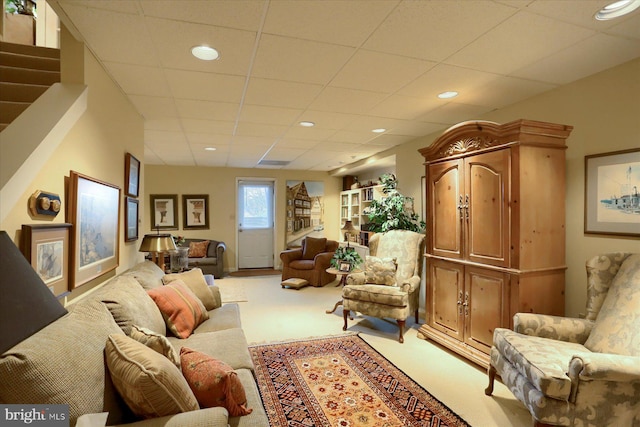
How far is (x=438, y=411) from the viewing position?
82.8 inches

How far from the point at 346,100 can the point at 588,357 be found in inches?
101

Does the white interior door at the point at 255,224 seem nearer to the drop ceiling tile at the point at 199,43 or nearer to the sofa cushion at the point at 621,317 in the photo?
the drop ceiling tile at the point at 199,43

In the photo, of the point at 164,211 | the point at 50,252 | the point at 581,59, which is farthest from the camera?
the point at 164,211

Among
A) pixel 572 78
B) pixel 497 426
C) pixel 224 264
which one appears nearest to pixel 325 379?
pixel 497 426

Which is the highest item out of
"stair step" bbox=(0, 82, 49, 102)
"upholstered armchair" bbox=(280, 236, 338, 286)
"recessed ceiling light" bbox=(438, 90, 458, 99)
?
"recessed ceiling light" bbox=(438, 90, 458, 99)

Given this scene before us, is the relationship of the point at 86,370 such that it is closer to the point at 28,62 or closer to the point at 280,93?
the point at 280,93

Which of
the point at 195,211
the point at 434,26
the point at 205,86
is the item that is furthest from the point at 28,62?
the point at 195,211

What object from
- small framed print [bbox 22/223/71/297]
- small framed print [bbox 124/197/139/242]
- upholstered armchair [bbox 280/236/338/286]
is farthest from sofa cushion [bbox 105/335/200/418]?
upholstered armchair [bbox 280/236/338/286]

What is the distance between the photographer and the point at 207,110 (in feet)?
10.5

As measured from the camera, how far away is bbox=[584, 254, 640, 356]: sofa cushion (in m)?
1.85

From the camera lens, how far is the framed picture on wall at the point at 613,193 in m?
2.20

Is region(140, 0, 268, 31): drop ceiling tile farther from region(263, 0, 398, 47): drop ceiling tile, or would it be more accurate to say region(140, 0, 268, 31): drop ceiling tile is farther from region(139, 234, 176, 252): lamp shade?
region(139, 234, 176, 252): lamp shade

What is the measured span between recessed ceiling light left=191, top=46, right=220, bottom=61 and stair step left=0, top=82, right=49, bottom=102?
124cm

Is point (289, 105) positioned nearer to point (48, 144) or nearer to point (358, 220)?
point (48, 144)
